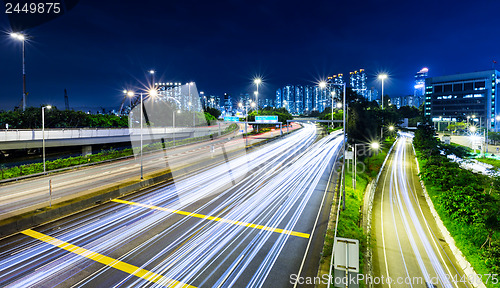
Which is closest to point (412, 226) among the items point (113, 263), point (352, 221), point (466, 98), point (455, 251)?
point (455, 251)

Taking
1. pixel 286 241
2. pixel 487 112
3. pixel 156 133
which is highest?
pixel 487 112

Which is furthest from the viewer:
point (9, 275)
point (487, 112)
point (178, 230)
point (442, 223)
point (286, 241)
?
point (487, 112)

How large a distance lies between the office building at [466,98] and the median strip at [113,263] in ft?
376

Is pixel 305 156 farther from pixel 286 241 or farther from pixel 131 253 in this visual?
pixel 131 253

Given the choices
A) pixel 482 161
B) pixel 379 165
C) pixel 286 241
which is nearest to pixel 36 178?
pixel 286 241

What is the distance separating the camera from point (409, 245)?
14398 mm

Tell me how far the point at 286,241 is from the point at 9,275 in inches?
400

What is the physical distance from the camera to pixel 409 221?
58.1ft

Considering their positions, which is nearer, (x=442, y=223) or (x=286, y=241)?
(x=286, y=241)

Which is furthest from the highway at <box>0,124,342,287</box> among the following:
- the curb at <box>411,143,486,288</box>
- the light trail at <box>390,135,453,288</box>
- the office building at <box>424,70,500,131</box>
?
the office building at <box>424,70,500,131</box>

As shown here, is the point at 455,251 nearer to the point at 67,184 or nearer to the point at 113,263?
the point at 113,263

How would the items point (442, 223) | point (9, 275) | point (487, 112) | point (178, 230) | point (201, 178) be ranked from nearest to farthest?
point (9, 275) < point (178, 230) < point (442, 223) < point (201, 178) < point (487, 112)

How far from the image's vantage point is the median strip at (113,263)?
27.9 ft

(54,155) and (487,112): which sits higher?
(487,112)
